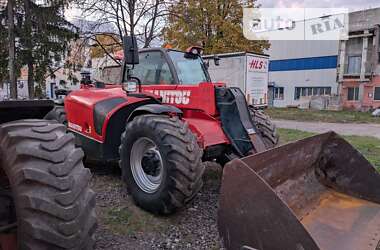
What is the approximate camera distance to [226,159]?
454cm

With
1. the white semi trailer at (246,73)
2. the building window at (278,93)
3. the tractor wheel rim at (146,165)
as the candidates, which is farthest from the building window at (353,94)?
the tractor wheel rim at (146,165)

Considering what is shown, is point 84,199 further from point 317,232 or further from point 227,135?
point 227,135

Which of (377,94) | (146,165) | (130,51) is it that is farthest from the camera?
(377,94)

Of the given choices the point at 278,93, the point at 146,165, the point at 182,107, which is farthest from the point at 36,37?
the point at 278,93

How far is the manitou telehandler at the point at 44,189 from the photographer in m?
1.88

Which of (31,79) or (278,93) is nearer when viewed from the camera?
(31,79)

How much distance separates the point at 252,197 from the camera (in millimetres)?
2318

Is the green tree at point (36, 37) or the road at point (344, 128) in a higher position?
the green tree at point (36, 37)

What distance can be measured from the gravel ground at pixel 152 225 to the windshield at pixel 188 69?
1683mm

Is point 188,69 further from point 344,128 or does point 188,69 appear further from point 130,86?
point 344,128

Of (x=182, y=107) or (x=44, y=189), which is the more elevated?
(x=182, y=107)

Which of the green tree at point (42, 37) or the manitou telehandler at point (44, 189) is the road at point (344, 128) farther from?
the manitou telehandler at point (44, 189)

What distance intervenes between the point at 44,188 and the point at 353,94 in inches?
1126

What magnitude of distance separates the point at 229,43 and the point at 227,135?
554 inches
